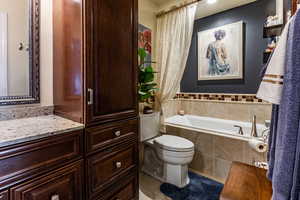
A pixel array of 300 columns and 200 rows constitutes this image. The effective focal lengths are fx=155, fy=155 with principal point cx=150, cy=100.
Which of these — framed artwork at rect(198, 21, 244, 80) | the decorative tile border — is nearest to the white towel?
the decorative tile border

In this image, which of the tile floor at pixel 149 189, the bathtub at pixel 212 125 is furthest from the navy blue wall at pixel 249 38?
the tile floor at pixel 149 189

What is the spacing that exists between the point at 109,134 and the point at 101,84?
0.34 m

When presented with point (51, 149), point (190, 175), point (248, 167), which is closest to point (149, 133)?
point (190, 175)

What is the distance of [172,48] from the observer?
221cm

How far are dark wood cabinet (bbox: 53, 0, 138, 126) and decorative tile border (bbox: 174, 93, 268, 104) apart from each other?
2027mm

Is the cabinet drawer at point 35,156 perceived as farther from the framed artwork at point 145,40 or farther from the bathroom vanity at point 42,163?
the framed artwork at point 145,40

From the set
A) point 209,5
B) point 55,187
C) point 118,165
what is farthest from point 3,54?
point 209,5

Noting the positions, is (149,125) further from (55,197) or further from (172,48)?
(55,197)

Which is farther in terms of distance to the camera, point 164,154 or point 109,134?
point 164,154

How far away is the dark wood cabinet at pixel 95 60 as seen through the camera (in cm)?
92

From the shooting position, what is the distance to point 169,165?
1.86 meters

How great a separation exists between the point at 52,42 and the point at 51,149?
0.88 meters

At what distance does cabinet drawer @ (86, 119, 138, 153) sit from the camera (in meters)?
0.94

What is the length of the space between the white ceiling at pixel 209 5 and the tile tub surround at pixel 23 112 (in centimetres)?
210
